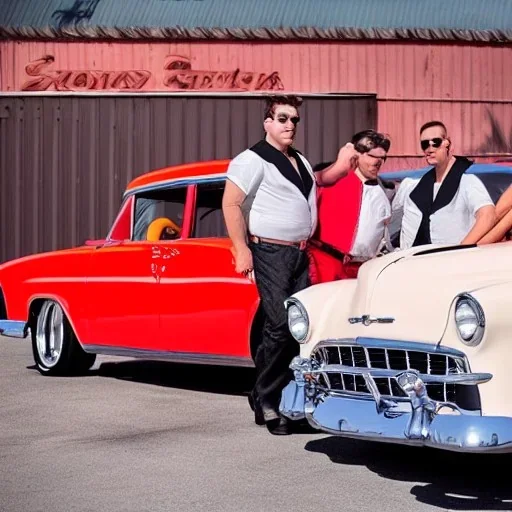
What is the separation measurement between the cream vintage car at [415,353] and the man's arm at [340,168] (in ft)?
4.47

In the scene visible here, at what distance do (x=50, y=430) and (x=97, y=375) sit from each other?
292 centimetres

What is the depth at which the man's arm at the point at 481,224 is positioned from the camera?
7395 millimetres

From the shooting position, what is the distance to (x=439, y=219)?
25.7ft

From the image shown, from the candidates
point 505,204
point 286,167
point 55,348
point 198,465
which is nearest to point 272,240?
point 286,167

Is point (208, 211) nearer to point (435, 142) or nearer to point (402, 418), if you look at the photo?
point (435, 142)

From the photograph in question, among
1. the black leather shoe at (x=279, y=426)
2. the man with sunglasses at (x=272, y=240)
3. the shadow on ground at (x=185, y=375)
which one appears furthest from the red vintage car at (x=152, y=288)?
the black leather shoe at (x=279, y=426)

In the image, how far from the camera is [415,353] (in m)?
6.23

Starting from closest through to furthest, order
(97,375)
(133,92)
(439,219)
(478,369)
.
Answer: (478,369)
(439,219)
(97,375)
(133,92)

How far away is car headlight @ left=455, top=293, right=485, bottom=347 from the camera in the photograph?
19.5 ft

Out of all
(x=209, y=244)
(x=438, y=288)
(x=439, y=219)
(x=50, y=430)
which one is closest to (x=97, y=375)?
(x=209, y=244)

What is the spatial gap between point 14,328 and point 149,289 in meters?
1.83

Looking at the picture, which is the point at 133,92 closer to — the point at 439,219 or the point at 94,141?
the point at 94,141

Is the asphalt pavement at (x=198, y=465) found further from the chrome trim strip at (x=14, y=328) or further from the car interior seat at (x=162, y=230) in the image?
the chrome trim strip at (x=14, y=328)

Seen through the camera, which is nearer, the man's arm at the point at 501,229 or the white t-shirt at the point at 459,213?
the man's arm at the point at 501,229
